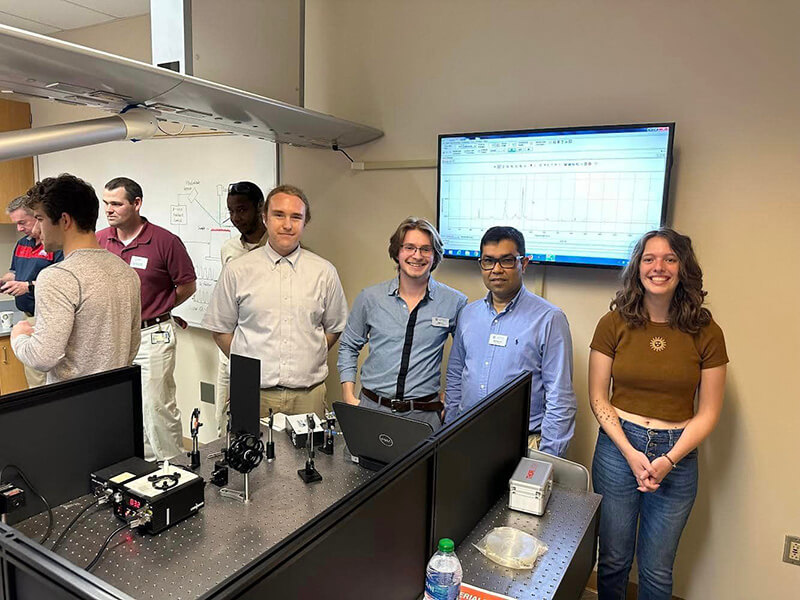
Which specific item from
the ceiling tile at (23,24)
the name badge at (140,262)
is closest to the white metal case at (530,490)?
the name badge at (140,262)

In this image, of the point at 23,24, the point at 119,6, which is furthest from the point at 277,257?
the point at 23,24

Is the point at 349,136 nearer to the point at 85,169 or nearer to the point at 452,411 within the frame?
the point at 452,411

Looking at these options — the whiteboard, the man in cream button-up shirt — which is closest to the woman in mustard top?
the man in cream button-up shirt

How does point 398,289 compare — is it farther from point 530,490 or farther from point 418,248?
point 530,490

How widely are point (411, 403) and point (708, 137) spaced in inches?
63.9

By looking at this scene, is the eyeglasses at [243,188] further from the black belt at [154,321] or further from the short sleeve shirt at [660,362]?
the short sleeve shirt at [660,362]

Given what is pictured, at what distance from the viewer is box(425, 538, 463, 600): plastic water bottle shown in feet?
3.85

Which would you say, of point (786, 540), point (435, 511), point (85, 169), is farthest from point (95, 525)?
point (85, 169)

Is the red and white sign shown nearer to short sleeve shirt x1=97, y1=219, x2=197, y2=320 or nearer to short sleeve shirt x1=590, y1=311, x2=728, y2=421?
short sleeve shirt x1=590, y1=311, x2=728, y2=421

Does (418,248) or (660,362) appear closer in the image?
(660,362)

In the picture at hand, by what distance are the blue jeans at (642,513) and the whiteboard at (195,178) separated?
8.25 feet

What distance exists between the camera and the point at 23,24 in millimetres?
4023

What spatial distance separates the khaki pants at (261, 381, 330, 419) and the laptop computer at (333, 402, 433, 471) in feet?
2.14

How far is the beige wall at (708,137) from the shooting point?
217 centimetres
